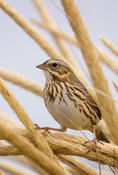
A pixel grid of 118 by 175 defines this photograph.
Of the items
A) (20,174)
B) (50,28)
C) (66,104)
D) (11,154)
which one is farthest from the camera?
(66,104)

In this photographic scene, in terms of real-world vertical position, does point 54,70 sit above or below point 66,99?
above

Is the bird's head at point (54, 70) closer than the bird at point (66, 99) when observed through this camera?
No

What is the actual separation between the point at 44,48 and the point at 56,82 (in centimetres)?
55

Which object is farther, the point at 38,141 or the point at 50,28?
the point at 50,28

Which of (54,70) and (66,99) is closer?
(66,99)

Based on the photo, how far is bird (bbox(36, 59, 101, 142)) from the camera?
1552 mm

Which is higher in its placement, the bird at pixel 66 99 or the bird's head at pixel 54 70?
the bird's head at pixel 54 70

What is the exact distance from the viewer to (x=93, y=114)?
1736mm

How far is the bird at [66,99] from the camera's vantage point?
5.09 feet

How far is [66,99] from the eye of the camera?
157 cm

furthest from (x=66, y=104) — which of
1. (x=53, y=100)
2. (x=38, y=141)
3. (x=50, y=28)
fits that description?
(x=38, y=141)

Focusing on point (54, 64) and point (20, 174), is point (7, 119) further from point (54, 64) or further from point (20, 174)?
point (54, 64)

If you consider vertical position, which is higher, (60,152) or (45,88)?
(45,88)

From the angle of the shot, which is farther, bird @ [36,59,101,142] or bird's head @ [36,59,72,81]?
bird's head @ [36,59,72,81]
